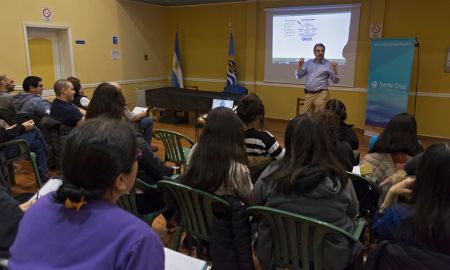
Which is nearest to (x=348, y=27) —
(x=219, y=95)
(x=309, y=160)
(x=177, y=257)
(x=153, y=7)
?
(x=219, y=95)

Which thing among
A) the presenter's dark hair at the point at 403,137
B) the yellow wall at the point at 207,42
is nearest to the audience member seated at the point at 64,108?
the yellow wall at the point at 207,42

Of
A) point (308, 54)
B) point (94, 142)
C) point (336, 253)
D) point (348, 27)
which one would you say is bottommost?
point (336, 253)

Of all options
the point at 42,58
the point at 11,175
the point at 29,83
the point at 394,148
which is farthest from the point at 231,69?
the point at 394,148

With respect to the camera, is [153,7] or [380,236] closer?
[380,236]

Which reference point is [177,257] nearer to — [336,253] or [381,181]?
[336,253]

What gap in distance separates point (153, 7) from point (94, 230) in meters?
7.48

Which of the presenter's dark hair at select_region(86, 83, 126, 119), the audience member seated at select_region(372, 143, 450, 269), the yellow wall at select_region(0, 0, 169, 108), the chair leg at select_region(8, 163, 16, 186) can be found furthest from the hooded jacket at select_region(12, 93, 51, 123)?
the audience member seated at select_region(372, 143, 450, 269)

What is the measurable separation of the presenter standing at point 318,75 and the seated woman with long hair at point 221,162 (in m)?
3.84

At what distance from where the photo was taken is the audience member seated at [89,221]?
0.76m

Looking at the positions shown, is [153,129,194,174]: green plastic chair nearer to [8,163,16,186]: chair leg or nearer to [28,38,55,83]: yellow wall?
[8,163,16,186]: chair leg

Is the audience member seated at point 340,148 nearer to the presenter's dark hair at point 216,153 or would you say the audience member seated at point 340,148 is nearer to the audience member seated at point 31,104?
the presenter's dark hair at point 216,153

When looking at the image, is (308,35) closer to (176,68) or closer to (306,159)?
(176,68)

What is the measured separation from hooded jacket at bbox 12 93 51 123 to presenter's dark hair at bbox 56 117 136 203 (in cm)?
347

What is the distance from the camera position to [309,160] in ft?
5.06
